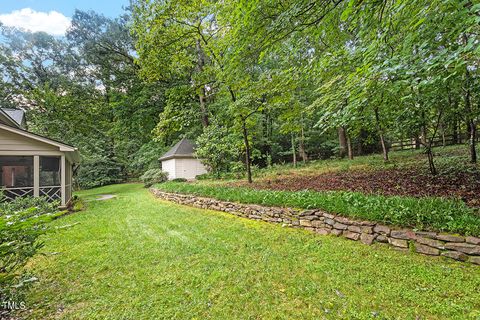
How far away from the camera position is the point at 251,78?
8539mm

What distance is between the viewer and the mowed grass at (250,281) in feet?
7.75

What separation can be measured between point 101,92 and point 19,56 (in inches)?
334

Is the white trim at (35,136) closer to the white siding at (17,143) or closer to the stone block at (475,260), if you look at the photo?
the white siding at (17,143)

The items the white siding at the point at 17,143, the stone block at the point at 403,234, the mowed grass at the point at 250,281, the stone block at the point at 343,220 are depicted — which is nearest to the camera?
the mowed grass at the point at 250,281

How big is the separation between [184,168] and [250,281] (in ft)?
48.5

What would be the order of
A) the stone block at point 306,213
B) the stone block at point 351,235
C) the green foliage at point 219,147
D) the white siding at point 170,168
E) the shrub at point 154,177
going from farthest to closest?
the white siding at point 170,168 → the shrub at point 154,177 → the green foliage at point 219,147 → the stone block at point 306,213 → the stone block at point 351,235

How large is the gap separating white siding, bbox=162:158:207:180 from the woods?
2.13 metres

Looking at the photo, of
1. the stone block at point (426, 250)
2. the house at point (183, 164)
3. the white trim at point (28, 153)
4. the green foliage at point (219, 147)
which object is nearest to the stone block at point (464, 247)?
the stone block at point (426, 250)

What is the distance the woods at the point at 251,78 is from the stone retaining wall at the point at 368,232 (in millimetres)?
2062

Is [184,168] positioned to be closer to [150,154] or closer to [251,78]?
[150,154]

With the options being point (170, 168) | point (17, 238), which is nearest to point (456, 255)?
point (17, 238)

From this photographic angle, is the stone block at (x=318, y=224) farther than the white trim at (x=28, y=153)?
No

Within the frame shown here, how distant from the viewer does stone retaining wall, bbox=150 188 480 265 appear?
2932 mm

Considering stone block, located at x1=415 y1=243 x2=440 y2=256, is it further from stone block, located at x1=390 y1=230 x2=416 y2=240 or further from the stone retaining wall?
stone block, located at x1=390 y1=230 x2=416 y2=240
